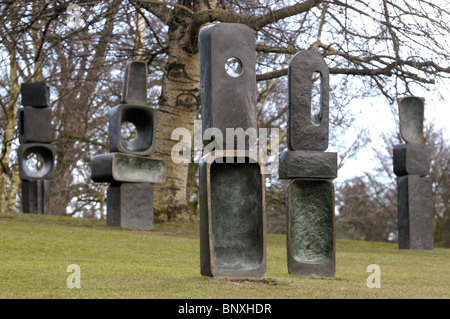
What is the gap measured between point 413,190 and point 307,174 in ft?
24.1

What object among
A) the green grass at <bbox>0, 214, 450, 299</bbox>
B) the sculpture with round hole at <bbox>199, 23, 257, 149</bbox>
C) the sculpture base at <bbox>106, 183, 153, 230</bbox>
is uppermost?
the sculpture with round hole at <bbox>199, 23, 257, 149</bbox>

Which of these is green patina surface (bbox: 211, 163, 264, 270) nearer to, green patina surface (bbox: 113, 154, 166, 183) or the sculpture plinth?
the sculpture plinth

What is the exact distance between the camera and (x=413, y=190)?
15.0 m

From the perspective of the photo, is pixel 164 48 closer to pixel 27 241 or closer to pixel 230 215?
pixel 27 241

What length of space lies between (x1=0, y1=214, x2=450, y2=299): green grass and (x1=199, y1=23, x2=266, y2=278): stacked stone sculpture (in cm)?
42

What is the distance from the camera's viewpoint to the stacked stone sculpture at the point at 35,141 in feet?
59.1

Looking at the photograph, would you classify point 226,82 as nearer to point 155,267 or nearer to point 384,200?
point 155,267

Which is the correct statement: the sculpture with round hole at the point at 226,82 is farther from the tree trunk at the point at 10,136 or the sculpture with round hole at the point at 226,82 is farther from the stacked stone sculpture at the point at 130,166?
the tree trunk at the point at 10,136

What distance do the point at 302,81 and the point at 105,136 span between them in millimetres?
13979

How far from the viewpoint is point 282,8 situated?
13781 millimetres

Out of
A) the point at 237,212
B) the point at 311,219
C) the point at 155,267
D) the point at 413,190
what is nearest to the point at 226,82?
the point at 237,212

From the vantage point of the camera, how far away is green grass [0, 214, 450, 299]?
19.0 ft

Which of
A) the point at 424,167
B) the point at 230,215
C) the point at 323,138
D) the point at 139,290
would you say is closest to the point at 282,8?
the point at 424,167

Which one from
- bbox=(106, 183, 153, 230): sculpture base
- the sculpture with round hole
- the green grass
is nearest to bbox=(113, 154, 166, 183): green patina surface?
bbox=(106, 183, 153, 230): sculpture base
